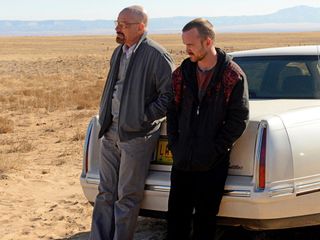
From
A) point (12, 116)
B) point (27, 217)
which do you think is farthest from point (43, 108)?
point (27, 217)

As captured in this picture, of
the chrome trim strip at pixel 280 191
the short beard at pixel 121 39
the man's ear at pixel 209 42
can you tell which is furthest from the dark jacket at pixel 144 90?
the chrome trim strip at pixel 280 191

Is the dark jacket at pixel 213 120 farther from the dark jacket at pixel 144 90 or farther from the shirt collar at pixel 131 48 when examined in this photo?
the shirt collar at pixel 131 48

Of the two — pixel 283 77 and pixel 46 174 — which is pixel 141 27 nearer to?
pixel 283 77

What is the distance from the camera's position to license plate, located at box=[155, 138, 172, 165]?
416cm

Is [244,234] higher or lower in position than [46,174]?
higher

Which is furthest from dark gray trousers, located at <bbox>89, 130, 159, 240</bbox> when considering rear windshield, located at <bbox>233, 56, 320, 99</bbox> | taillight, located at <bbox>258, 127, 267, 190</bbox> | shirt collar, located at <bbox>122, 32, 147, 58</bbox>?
rear windshield, located at <bbox>233, 56, 320, 99</bbox>

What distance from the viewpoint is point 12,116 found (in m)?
13.5

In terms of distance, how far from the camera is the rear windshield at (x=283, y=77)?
4.84 meters

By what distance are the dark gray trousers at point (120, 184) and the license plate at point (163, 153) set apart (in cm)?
8

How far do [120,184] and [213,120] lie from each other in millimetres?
958

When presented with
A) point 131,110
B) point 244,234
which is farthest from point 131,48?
point 244,234

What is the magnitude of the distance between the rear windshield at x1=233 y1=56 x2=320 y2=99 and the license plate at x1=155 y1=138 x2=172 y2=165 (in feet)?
3.57

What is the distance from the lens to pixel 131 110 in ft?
13.1

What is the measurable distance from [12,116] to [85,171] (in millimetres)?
9349
